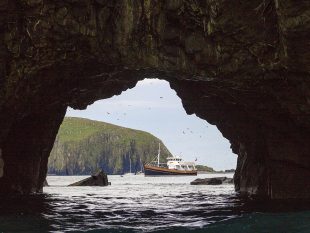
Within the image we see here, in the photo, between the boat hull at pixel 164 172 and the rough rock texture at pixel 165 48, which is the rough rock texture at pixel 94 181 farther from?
the boat hull at pixel 164 172

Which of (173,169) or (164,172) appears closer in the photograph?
(173,169)

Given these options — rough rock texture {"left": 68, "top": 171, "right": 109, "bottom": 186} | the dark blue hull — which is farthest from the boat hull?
rough rock texture {"left": 68, "top": 171, "right": 109, "bottom": 186}

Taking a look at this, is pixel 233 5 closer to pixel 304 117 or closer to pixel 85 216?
pixel 304 117

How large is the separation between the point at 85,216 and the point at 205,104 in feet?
50.9

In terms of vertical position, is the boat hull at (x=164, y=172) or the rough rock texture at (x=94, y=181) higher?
the boat hull at (x=164, y=172)

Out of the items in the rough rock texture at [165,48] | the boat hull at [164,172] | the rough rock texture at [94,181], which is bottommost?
the rough rock texture at [94,181]

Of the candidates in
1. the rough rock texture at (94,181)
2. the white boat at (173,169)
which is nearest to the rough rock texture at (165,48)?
the rough rock texture at (94,181)

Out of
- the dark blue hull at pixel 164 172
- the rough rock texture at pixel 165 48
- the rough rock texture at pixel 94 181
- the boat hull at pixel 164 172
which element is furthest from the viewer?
the dark blue hull at pixel 164 172

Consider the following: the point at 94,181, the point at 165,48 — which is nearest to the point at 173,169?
the point at 94,181

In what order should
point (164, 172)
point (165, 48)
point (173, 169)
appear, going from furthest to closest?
point (164, 172), point (173, 169), point (165, 48)

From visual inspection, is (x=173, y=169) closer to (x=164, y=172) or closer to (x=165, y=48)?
(x=164, y=172)

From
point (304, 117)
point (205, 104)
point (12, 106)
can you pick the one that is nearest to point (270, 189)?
point (205, 104)

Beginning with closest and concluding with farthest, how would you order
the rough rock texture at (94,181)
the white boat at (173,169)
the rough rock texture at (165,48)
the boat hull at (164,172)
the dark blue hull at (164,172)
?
1. the rough rock texture at (165,48)
2. the rough rock texture at (94,181)
3. the boat hull at (164,172)
4. the dark blue hull at (164,172)
5. the white boat at (173,169)

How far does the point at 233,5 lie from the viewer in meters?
19.2
